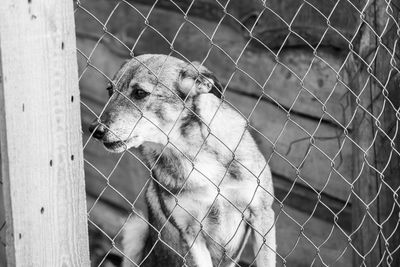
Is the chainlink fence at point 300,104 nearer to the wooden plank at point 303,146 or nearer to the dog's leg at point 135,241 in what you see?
the wooden plank at point 303,146

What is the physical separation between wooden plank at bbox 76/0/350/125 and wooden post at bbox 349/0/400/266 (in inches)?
8.5

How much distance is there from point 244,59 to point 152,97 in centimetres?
135

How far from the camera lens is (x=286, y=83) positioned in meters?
4.64

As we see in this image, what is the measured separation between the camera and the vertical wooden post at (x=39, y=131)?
202cm

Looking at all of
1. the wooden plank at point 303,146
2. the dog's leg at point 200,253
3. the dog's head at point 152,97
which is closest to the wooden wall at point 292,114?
the wooden plank at point 303,146

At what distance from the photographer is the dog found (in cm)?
356

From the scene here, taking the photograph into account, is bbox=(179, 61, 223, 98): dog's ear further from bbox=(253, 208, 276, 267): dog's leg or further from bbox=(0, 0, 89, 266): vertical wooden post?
bbox=(0, 0, 89, 266): vertical wooden post

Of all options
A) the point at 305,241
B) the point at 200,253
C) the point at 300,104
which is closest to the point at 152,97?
the point at 200,253

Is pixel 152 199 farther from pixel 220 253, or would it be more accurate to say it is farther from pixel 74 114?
pixel 74 114

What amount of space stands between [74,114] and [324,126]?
8.45 ft

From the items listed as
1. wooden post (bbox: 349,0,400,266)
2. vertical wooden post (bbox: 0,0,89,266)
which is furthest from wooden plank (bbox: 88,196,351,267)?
vertical wooden post (bbox: 0,0,89,266)

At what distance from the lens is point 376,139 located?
3.65m

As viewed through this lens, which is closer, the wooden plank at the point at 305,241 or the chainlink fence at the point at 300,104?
the chainlink fence at the point at 300,104

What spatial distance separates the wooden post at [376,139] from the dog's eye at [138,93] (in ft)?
3.27
